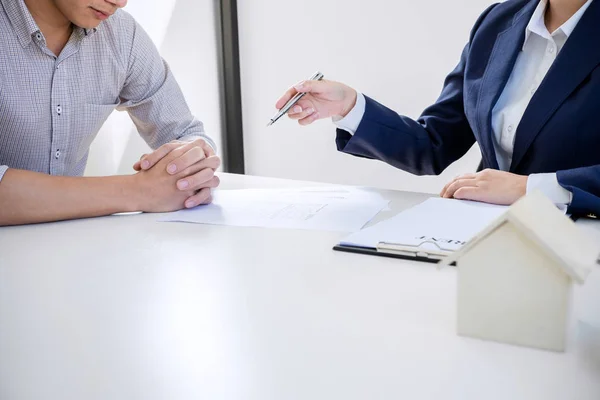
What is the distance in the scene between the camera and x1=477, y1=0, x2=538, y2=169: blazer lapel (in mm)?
1353

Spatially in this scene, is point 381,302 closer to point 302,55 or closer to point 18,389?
point 18,389

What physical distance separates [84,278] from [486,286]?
1.69 ft

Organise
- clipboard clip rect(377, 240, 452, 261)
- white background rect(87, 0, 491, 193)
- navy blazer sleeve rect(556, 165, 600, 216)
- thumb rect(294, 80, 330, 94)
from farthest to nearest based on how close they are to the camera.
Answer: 1. white background rect(87, 0, 491, 193)
2. thumb rect(294, 80, 330, 94)
3. navy blazer sleeve rect(556, 165, 600, 216)
4. clipboard clip rect(377, 240, 452, 261)

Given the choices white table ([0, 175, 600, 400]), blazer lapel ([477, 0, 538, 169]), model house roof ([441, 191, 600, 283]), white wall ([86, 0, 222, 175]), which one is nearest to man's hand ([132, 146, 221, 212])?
white table ([0, 175, 600, 400])

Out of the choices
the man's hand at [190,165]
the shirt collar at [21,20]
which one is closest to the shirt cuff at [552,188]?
the man's hand at [190,165]

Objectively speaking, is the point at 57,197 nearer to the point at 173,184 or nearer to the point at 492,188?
the point at 173,184

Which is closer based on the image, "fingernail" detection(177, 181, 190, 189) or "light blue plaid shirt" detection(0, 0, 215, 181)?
"fingernail" detection(177, 181, 190, 189)

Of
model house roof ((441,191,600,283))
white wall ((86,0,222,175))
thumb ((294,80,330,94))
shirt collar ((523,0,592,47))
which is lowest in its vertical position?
white wall ((86,0,222,175))

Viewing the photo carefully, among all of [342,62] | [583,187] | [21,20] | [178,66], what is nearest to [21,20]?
[21,20]

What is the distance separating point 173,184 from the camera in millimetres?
1187

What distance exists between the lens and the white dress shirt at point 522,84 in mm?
1308

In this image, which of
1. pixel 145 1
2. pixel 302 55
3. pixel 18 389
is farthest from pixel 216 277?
pixel 302 55

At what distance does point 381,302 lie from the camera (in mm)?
694

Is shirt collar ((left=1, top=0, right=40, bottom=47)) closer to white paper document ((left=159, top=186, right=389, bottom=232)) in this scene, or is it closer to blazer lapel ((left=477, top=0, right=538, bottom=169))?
white paper document ((left=159, top=186, right=389, bottom=232))
